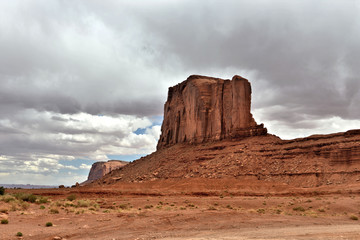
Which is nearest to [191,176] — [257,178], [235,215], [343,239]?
[257,178]

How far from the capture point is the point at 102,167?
16500 cm

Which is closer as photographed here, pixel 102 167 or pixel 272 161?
pixel 272 161

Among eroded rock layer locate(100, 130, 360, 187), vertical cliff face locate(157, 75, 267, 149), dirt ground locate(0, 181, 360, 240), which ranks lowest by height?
dirt ground locate(0, 181, 360, 240)

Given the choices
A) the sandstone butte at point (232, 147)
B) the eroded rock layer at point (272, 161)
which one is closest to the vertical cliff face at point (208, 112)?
the sandstone butte at point (232, 147)

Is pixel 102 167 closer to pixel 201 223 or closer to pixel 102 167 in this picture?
pixel 102 167

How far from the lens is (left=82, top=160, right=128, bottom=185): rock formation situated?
530ft

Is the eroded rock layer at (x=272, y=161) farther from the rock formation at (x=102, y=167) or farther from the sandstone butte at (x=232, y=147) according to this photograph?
the rock formation at (x=102, y=167)

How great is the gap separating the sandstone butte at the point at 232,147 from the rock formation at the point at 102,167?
A: 89.2 metres

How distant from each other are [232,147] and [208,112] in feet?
42.0

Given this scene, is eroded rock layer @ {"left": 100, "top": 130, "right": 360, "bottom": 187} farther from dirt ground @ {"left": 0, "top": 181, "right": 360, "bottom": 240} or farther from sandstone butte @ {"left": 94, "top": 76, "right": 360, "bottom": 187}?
dirt ground @ {"left": 0, "top": 181, "right": 360, "bottom": 240}

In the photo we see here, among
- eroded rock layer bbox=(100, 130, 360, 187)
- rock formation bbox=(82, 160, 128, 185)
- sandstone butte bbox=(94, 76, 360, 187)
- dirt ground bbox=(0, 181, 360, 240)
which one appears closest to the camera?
dirt ground bbox=(0, 181, 360, 240)

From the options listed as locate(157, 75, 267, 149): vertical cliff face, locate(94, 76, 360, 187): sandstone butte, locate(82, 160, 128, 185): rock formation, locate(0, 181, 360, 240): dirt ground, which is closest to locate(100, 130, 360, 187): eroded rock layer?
locate(94, 76, 360, 187): sandstone butte

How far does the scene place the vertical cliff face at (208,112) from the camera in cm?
5634

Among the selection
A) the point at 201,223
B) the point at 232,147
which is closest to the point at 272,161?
the point at 232,147
